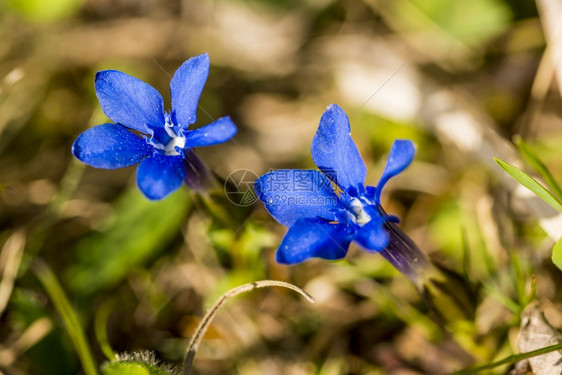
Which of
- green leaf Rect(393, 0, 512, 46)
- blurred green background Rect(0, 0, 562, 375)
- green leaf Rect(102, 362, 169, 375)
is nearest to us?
green leaf Rect(102, 362, 169, 375)

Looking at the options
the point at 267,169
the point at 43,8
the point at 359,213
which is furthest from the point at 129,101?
the point at 43,8

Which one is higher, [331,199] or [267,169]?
[331,199]

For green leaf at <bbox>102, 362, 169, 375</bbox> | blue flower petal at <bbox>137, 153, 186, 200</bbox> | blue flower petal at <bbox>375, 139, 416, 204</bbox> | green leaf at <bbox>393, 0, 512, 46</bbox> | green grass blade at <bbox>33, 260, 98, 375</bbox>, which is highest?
blue flower petal at <bbox>375, 139, 416, 204</bbox>

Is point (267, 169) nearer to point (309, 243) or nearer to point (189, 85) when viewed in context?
point (189, 85)

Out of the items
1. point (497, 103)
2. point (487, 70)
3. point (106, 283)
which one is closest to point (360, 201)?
point (106, 283)

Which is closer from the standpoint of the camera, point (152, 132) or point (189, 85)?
point (189, 85)

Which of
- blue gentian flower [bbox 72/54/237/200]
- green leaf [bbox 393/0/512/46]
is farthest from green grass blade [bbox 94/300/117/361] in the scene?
green leaf [bbox 393/0/512/46]

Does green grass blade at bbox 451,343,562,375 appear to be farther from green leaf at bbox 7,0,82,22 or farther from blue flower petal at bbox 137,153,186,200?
green leaf at bbox 7,0,82,22
